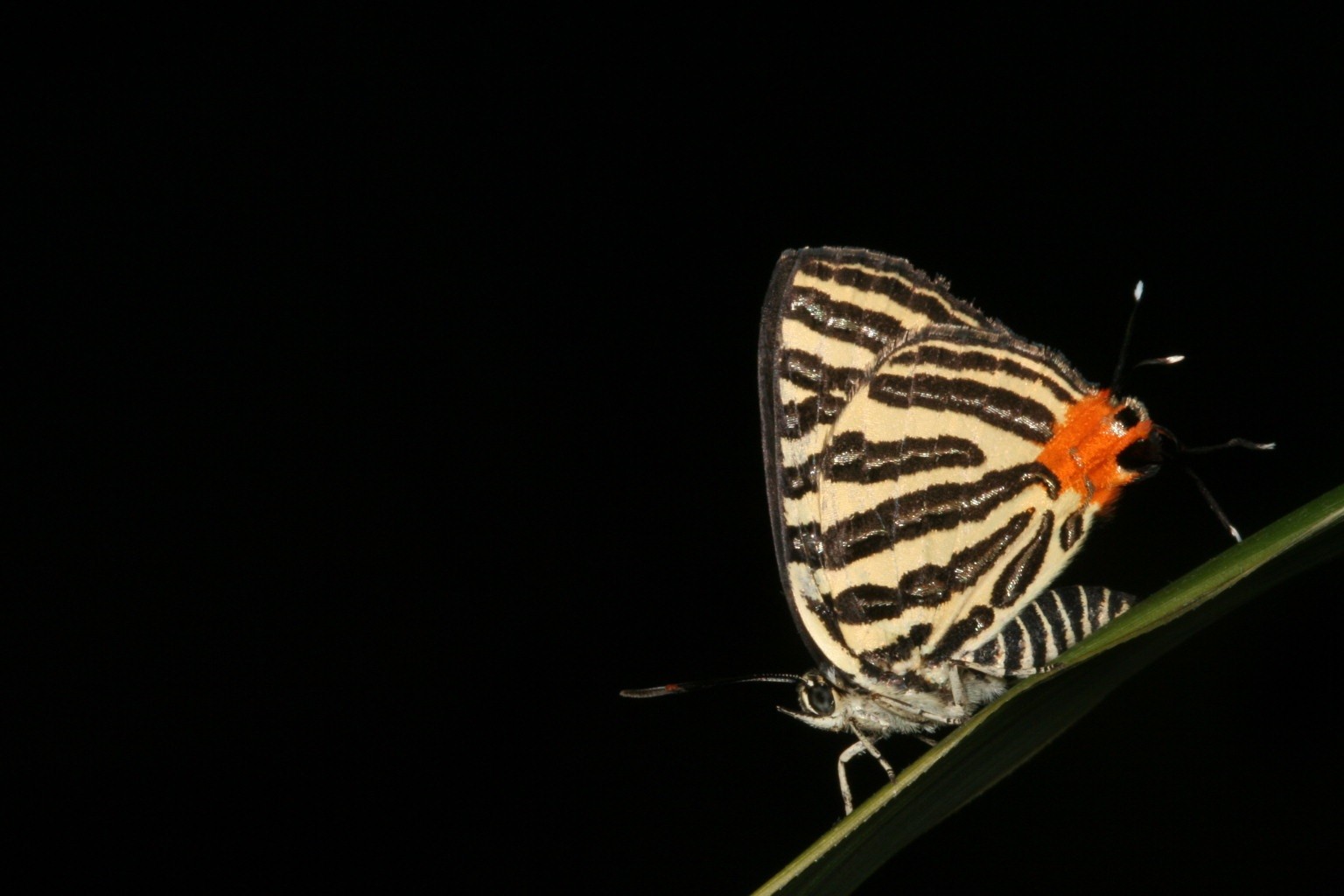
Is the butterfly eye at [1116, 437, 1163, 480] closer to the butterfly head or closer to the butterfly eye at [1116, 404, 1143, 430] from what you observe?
the butterfly eye at [1116, 404, 1143, 430]

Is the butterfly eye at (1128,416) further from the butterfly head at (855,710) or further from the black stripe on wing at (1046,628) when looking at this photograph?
the butterfly head at (855,710)

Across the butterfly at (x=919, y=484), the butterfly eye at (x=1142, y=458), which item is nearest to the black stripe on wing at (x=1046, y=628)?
the butterfly at (x=919, y=484)

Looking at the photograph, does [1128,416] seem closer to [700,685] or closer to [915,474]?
[915,474]

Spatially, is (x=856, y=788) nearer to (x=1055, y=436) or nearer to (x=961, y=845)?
(x=961, y=845)

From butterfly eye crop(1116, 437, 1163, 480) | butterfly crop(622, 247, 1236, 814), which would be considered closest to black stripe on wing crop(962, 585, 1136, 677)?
butterfly crop(622, 247, 1236, 814)

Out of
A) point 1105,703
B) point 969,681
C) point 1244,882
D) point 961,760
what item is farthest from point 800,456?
point 1244,882
